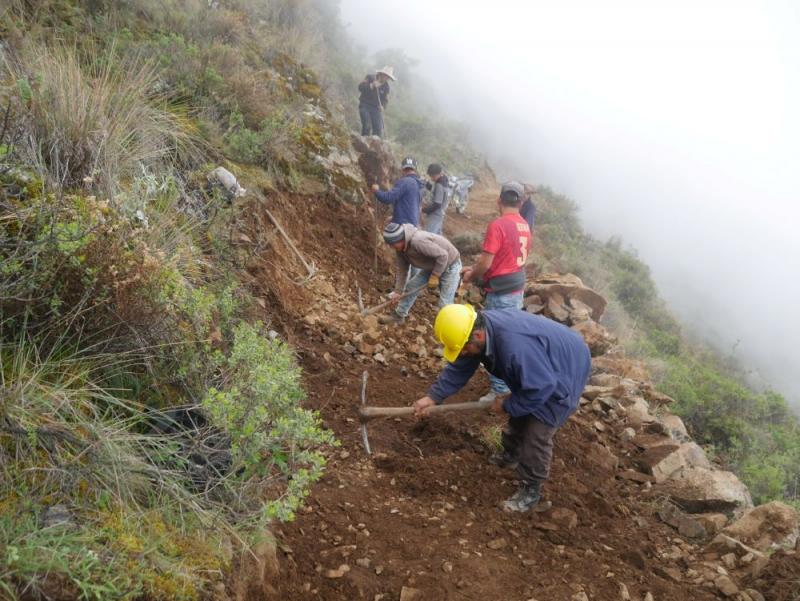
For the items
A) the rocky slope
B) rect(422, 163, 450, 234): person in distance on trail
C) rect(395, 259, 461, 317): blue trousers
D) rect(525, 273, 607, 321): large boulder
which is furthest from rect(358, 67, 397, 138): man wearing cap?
the rocky slope

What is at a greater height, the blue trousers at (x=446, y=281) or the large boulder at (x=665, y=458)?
the large boulder at (x=665, y=458)

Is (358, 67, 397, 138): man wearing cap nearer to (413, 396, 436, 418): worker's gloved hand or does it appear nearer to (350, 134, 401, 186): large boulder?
(350, 134, 401, 186): large boulder

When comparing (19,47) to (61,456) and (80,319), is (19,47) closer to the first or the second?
(80,319)

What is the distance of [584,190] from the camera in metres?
41.1

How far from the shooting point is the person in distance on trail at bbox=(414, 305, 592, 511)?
3584 millimetres

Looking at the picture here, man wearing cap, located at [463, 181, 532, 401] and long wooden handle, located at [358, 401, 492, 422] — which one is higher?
man wearing cap, located at [463, 181, 532, 401]

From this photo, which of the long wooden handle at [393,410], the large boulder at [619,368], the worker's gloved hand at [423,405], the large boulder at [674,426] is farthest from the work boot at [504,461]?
the large boulder at [619,368]

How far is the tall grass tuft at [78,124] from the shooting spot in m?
3.22

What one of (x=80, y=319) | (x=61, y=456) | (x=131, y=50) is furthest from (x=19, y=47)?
(x=61, y=456)

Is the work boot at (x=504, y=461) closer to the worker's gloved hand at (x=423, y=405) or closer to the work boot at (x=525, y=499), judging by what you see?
the work boot at (x=525, y=499)

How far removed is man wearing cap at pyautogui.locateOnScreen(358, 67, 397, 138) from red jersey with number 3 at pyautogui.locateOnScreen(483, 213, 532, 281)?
7.01 meters

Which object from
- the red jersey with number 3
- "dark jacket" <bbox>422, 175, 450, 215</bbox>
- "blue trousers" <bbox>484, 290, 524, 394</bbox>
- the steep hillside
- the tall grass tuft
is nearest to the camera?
the steep hillside

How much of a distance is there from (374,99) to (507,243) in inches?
288

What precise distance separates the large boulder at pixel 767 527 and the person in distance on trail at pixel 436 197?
17.8 ft
